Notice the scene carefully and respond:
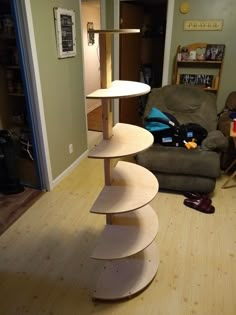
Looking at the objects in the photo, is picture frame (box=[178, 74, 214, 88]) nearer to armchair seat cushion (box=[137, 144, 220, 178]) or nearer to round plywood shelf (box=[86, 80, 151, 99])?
armchair seat cushion (box=[137, 144, 220, 178])

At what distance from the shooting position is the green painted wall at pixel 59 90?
226 cm

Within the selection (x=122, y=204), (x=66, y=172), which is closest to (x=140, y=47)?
(x=66, y=172)

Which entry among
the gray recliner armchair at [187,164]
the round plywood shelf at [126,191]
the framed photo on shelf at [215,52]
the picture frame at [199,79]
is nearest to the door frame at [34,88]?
the gray recliner armchair at [187,164]

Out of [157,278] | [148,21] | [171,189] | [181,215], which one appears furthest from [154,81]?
[157,278]

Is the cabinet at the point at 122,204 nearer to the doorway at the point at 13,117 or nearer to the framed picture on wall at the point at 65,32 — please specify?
the doorway at the point at 13,117

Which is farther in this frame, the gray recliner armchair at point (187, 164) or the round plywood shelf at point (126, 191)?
the gray recliner armchair at point (187, 164)

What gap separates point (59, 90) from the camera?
103 inches

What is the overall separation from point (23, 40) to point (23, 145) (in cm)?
117

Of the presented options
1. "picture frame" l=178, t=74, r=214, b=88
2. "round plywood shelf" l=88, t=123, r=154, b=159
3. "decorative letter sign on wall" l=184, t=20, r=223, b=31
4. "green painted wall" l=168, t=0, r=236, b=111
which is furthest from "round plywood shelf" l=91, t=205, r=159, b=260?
"decorative letter sign on wall" l=184, t=20, r=223, b=31

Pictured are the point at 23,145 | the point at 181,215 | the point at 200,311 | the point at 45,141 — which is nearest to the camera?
the point at 200,311

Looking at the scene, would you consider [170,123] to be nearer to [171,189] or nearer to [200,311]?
[171,189]

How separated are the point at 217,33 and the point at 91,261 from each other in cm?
315

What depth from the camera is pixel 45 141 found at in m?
2.49

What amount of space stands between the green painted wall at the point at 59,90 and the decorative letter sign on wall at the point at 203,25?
4.89 ft
